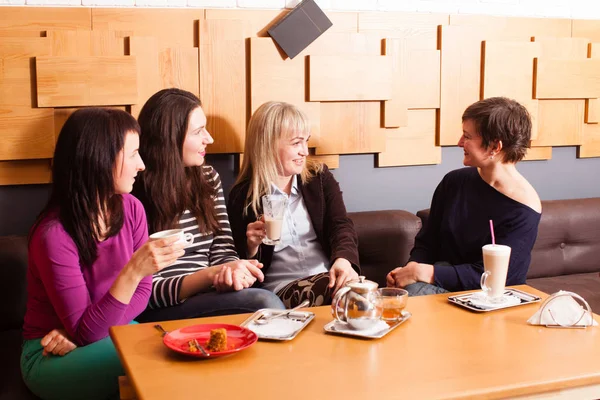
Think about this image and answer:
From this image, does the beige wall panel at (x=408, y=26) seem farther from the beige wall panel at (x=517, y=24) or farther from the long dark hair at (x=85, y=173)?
the long dark hair at (x=85, y=173)

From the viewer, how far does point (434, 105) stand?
3.38 m

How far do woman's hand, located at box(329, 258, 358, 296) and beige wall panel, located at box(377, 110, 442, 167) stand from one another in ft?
2.58

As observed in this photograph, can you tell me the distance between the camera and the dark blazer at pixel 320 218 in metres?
2.84

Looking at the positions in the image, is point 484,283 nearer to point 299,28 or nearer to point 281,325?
point 281,325

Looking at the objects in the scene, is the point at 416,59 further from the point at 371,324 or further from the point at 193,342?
the point at 193,342

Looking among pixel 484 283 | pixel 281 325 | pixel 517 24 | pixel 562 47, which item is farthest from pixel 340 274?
pixel 562 47

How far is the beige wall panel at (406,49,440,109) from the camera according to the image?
3320 mm

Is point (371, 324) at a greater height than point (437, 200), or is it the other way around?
point (437, 200)

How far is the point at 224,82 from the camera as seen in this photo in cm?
302

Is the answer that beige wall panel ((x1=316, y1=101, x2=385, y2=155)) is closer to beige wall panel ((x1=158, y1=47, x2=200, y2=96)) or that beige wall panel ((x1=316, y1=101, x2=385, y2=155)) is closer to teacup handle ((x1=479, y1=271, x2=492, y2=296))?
beige wall panel ((x1=158, y1=47, x2=200, y2=96))

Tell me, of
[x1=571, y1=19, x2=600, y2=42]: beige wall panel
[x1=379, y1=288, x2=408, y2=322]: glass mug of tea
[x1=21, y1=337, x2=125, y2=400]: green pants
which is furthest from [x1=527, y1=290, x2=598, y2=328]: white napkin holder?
[x1=571, y1=19, x2=600, y2=42]: beige wall panel

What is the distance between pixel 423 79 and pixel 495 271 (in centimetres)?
149

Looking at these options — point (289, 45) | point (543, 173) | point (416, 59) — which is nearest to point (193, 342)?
point (289, 45)

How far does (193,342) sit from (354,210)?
1763mm
